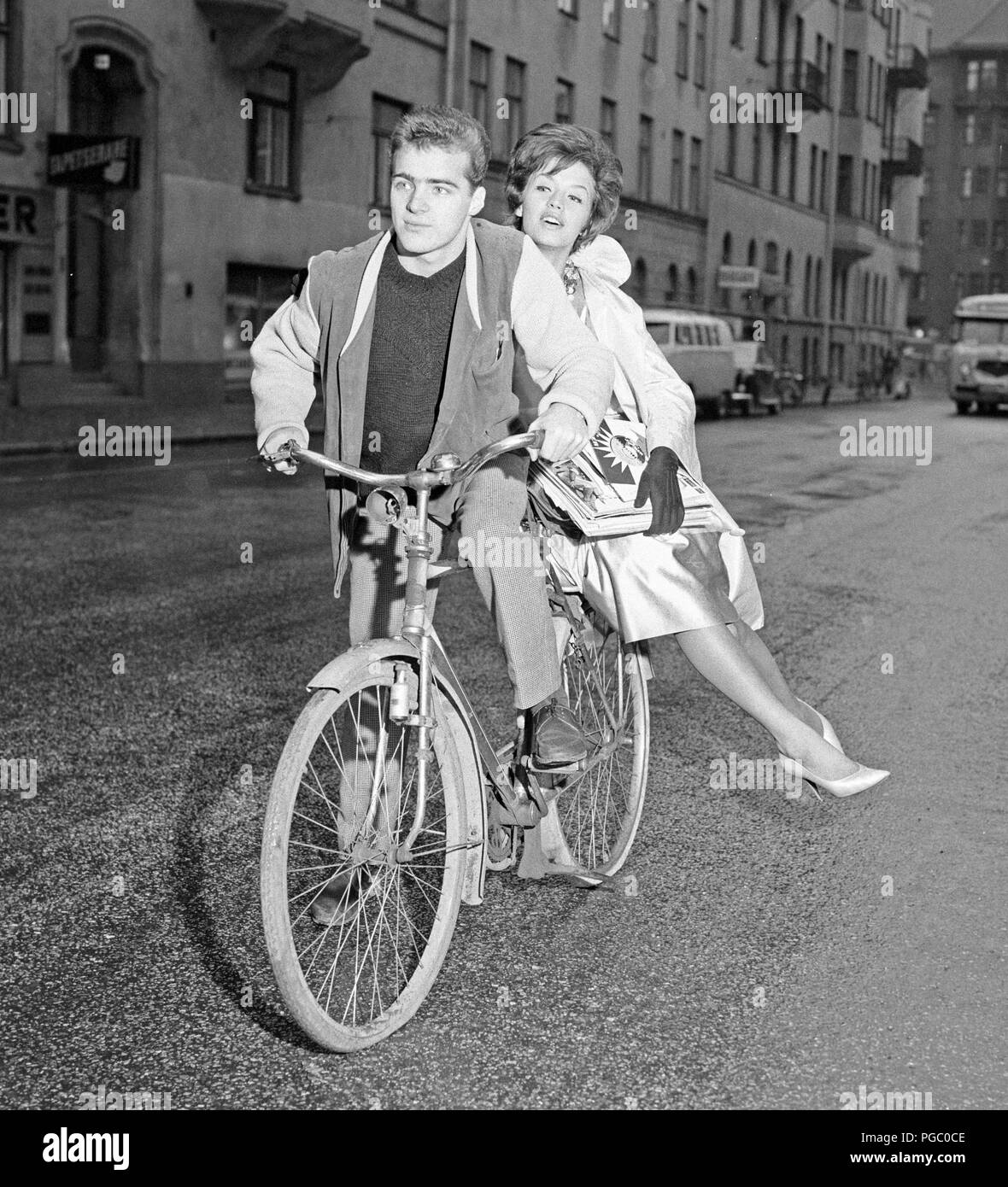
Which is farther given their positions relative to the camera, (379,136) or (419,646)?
(379,136)

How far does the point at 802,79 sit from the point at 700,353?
2487 centimetres

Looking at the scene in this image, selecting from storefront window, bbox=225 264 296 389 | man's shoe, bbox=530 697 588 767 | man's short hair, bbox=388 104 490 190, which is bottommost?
man's shoe, bbox=530 697 588 767

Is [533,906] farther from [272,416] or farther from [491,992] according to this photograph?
[272,416]

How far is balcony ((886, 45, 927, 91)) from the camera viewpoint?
6894cm

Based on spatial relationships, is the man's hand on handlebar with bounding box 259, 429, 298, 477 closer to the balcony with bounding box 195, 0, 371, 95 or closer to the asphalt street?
the asphalt street

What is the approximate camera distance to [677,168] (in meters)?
47.5

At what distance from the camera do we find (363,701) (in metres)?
3.43

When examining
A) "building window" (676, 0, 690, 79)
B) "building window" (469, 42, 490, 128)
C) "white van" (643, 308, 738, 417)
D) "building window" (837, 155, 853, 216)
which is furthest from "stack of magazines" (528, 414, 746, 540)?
"building window" (837, 155, 853, 216)

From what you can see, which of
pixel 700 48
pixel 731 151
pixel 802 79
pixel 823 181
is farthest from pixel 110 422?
pixel 823 181

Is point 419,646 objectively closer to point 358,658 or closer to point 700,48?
point 358,658

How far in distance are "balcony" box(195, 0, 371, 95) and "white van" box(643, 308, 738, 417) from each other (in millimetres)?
8722

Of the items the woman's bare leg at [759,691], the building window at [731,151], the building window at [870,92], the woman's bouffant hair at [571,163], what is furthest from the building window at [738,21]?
the woman's bare leg at [759,691]

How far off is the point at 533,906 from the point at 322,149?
87.1ft

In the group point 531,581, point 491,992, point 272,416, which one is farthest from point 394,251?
point 491,992
